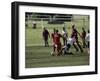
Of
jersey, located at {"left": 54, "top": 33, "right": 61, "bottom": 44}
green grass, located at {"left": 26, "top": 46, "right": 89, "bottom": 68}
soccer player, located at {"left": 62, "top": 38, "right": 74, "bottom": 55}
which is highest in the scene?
jersey, located at {"left": 54, "top": 33, "right": 61, "bottom": 44}

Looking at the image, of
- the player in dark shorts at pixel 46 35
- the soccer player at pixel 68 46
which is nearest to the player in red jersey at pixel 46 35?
the player in dark shorts at pixel 46 35

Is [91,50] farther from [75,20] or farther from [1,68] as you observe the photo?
[1,68]

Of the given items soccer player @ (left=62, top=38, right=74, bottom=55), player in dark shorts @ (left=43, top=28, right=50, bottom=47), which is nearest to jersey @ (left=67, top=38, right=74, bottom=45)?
soccer player @ (left=62, top=38, right=74, bottom=55)

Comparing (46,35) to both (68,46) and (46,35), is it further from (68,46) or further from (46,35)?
(68,46)

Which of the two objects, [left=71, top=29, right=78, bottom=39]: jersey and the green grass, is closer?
the green grass

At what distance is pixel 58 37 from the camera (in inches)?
64.1

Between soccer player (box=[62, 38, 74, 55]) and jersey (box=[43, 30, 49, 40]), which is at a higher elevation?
jersey (box=[43, 30, 49, 40])

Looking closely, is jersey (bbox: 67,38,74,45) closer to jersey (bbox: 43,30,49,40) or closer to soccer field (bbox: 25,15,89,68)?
soccer field (bbox: 25,15,89,68)

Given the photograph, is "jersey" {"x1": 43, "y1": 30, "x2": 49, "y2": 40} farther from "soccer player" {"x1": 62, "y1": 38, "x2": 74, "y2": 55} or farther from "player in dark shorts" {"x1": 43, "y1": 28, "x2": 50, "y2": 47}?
"soccer player" {"x1": 62, "y1": 38, "x2": 74, "y2": 55}

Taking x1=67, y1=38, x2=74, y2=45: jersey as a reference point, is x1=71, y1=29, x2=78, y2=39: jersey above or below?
above

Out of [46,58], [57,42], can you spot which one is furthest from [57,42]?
[46,58]

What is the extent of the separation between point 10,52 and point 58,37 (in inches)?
10.9

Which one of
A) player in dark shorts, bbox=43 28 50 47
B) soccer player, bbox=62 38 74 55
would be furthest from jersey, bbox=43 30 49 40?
soccer player, bbox=62 38 74 55

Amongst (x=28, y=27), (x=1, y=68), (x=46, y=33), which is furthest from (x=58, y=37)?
(x=1, y=68)
